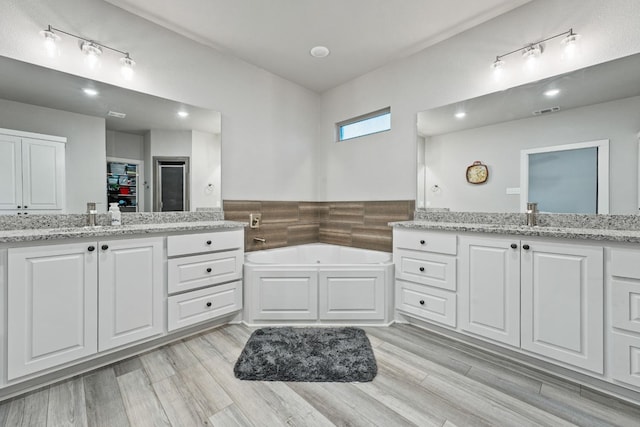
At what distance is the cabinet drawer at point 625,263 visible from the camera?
4.66ft

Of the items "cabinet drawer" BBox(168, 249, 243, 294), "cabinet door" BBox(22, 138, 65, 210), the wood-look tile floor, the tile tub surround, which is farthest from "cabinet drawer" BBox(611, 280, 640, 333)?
"cabinet door" BBox(22, 138, 65, 210)

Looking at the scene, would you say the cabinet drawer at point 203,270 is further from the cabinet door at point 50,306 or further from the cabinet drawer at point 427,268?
the cabinet drawer at point 427,268

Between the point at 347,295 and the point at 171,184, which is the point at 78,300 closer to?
Result: the point at 171,184

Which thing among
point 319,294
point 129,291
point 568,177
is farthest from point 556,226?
point 129,291

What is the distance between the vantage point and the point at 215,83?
2.73m

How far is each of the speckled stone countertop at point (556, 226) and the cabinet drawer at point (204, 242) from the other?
1.43 metres

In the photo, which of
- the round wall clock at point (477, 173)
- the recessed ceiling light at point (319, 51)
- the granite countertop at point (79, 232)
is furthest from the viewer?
the recessed ceiling light at point (319, 51)

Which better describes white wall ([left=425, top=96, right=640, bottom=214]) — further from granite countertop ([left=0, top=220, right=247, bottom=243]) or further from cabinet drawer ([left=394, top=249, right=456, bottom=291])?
granite countertop ([left=0, top=220, right=247, bottom=243])

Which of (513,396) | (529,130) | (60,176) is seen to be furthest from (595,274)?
(60,176)

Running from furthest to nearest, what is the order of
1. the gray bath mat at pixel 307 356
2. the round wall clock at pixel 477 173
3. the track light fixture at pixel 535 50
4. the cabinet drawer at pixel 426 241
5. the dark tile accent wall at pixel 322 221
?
the dark tile accent wall at pixel 322 221 < the round wall clock at pixel 477 173 < the cabinet drawer at pixel 426 241 < the track light fixture at pixel 535 50 < the gray bath mat at pixel 307 356

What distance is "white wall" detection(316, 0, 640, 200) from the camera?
1.83m

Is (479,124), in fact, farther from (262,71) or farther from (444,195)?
(262,71)

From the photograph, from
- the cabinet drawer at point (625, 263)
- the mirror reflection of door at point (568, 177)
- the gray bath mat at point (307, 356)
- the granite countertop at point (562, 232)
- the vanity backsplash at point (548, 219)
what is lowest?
the gray bath mat at point (307, 356)

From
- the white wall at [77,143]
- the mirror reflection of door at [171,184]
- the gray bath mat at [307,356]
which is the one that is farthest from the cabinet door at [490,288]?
the white wall at [77,143]
